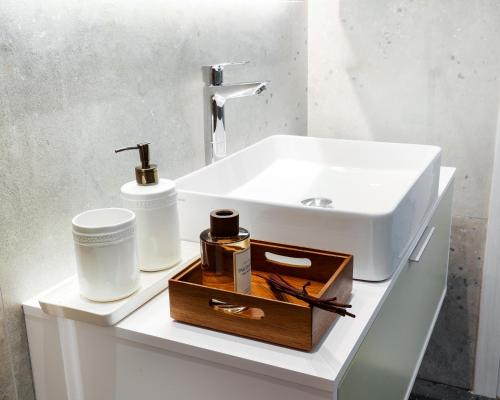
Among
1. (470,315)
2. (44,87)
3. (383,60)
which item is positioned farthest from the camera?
(470,315)

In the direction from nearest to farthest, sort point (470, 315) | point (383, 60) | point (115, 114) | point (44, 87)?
point (44, 87) → point (115, 114) → point (383, 60) → point (470, 315)

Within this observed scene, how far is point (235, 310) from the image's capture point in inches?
34.2

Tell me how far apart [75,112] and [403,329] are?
2.49 ft

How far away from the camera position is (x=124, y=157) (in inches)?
42.9

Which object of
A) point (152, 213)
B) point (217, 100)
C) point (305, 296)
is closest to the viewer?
point (305, 296)

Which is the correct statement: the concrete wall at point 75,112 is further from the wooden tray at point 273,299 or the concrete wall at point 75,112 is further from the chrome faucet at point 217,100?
the wooden tray at point 273,299

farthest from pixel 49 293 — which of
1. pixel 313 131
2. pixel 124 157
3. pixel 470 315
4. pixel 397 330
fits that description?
pixel 470 315

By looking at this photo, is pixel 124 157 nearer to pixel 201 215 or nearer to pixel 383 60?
pixel 201 215

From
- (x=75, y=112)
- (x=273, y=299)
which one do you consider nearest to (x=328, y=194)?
(x=273, y=299)

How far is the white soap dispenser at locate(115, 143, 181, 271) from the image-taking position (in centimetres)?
94

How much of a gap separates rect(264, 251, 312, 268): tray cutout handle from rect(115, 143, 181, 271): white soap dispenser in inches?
6.4

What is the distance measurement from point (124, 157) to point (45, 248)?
236 mm

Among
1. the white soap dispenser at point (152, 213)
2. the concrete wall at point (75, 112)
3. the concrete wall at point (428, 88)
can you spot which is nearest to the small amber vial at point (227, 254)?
the white soap dispenser at point (152, 213)

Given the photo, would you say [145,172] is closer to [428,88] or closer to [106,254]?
[106,254]
